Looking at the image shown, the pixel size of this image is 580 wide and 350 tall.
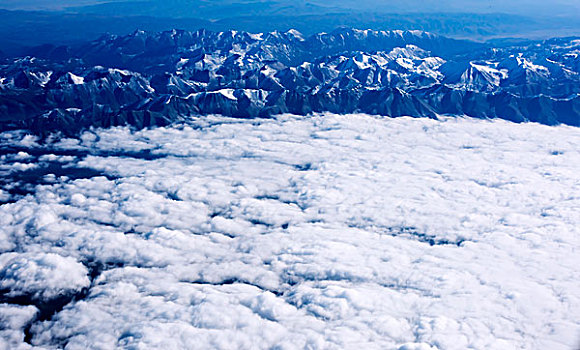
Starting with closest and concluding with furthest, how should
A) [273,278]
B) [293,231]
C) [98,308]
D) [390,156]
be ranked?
[98,308], [273,278], [293,231], [390,156]

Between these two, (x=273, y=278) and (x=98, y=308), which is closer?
(x=98, y=308)

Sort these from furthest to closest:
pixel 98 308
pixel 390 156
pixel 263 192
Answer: pixel 390 156, pixel 263 192, pixel 98 308

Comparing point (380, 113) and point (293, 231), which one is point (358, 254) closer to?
point (293, 231)

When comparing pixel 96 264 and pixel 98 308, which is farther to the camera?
pixel 96 264

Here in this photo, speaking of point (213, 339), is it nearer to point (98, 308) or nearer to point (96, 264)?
point (98, 308)

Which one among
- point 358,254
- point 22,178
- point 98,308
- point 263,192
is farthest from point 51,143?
point 358,254

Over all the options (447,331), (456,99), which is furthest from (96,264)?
(456,99)

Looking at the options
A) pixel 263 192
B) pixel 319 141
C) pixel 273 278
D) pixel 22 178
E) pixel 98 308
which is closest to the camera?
pixel 98 308

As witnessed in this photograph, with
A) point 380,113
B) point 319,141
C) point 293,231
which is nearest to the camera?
point 293,231
